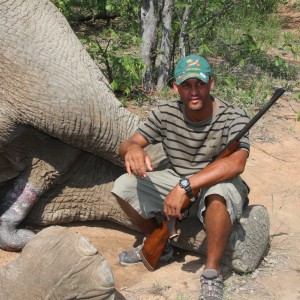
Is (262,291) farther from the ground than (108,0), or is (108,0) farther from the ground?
(108,0)

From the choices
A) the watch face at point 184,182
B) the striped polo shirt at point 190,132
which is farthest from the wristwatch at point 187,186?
the striped polo shirt at point 190,132

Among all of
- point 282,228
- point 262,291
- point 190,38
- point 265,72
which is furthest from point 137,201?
point 265,72

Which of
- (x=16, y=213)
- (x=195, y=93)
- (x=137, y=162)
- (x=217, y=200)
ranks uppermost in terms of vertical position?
(x=195, y=93)

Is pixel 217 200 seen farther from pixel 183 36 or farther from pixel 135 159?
pixel 183 36

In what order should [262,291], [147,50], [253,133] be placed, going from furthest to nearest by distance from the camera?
1. [147,50]
2. [253,133]
3. [262,291]

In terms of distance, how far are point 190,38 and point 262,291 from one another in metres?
4.16

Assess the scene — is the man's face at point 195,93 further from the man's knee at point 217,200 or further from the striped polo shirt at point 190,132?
the man's knee at point 217,200

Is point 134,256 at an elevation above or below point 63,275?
below

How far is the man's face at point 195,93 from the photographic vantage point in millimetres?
3174

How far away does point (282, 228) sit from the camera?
3895mm

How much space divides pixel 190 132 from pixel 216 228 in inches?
21.1

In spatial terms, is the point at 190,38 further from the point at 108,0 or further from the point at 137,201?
the point at 137,201

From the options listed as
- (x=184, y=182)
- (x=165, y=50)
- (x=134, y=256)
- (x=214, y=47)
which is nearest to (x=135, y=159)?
(x=184, y=182)

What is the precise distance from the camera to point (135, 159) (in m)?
3.14
